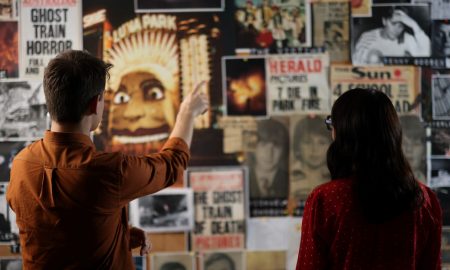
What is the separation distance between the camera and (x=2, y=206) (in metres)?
2.01

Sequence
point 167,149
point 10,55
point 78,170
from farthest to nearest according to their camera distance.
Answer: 1. point 10,55
2. point 167,149
3. point 78,170

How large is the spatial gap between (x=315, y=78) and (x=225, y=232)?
67cm

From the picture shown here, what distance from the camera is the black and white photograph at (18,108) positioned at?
2002 mm

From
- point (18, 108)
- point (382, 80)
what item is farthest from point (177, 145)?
point (382, 80)

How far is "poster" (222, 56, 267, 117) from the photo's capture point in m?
2.02

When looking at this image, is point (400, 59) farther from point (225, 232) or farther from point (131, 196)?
point (131, 196)

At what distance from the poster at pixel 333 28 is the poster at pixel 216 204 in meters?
0.56

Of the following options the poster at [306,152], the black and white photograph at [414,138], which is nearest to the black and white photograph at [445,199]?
the black and white photograph at [414,138]

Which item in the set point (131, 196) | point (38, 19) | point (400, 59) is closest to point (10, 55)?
point (38, 19)

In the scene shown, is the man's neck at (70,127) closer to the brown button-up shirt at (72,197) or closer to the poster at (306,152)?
the brown button-up shirt at (72,197)

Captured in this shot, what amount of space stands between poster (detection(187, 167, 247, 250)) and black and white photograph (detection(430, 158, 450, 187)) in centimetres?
72

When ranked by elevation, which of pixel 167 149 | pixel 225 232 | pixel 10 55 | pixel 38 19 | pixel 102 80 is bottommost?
pixel 225 232

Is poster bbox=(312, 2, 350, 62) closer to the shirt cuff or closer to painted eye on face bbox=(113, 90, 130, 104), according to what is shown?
painted eye on face bbox=(113, 90, 130, 104)

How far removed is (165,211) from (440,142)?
1.07 m
